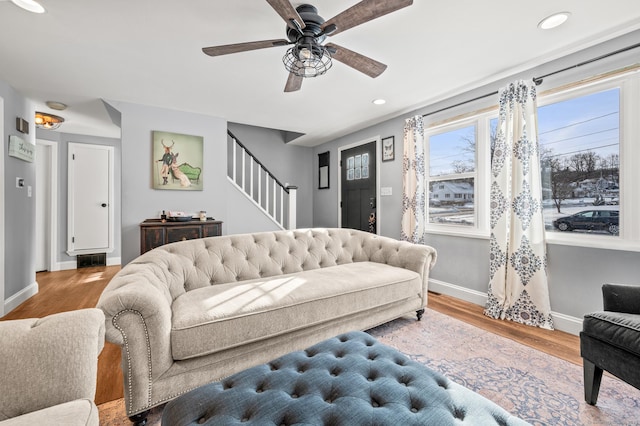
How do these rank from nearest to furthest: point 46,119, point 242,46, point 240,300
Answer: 1. point 240,300
2. point 242,46
3. point 46,119

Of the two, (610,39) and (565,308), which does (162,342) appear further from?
(610,39)

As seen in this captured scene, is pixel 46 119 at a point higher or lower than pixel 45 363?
higher

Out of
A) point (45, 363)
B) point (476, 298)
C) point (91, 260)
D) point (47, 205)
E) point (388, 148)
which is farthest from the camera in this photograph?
point (91, 260)

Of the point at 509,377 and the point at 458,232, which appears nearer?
the point at 509,377

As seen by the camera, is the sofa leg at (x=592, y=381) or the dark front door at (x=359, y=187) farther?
the dark front door at (x=359, y=187)

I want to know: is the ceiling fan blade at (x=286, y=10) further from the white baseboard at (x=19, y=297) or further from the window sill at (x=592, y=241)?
the white baseboard at (x=19, y=297)

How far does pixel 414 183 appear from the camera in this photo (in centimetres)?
365

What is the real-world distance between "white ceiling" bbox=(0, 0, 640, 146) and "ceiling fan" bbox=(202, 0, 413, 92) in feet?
0.62

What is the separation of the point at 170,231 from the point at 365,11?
3.13 m

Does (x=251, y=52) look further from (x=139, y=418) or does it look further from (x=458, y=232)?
(x=458, y=232)

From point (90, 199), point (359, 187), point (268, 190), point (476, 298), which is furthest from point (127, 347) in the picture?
point (90, 199)

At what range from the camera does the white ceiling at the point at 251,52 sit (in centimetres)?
189

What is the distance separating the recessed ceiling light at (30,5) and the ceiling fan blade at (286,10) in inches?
65.4

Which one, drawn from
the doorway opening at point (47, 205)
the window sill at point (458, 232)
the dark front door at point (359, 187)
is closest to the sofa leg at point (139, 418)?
the window sill at point (458, 232)
